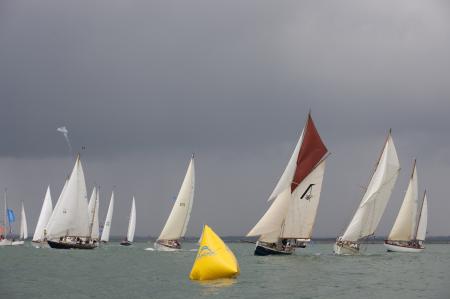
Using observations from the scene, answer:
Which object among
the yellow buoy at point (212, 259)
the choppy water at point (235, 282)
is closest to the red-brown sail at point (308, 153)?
the choppy water at point (235, 282)

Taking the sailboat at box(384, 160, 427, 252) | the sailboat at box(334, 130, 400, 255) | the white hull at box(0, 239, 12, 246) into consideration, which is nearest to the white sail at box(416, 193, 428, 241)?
the sailboat at box(384, 160, 427, 252)

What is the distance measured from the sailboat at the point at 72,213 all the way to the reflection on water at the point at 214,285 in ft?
203

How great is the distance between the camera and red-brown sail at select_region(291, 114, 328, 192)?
96.8m

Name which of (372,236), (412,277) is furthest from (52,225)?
(412,277)

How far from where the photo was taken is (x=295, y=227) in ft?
324

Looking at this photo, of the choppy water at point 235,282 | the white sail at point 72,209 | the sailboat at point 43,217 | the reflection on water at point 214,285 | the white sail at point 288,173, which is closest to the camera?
the reflection on water at point 214,285

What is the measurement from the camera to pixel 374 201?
106562mm

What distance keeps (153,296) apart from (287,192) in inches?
1855

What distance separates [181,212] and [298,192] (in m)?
25.3

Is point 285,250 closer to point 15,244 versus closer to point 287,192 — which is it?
point 287,192

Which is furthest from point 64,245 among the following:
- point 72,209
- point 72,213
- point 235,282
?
point 235,282

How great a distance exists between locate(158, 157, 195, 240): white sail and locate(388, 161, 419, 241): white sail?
41528 mm

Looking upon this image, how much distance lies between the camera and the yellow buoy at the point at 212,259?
57.9 metres

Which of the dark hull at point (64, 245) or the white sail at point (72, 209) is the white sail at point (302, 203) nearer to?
the white sail at point (72, 209)
